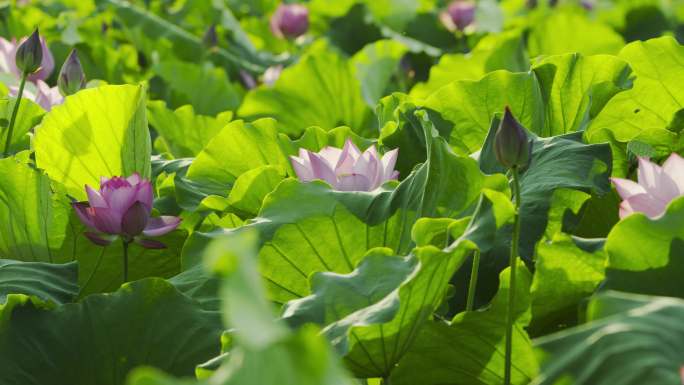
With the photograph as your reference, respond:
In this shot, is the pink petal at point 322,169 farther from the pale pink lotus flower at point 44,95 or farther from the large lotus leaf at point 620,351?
the pale pink lotus flower at point 44,95

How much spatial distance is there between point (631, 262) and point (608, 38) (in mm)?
2227

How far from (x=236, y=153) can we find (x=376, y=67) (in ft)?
4.42

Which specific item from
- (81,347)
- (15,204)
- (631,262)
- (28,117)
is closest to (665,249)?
(631,262)

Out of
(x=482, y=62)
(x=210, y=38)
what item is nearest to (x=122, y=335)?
(x=482, y=62)

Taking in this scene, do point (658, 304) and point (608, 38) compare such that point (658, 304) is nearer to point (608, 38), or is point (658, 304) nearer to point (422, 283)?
point (422, 283)

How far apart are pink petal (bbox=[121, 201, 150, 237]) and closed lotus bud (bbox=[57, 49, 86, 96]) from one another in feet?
2.16

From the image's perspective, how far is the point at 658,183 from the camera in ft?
4.07

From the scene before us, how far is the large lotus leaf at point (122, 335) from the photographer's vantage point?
1412mm

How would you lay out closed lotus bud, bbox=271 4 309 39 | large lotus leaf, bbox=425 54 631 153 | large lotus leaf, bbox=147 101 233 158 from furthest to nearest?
closed lotus bud, bbox=271 4 309 39 → large lotus leaf, bbox=147 101 233 158 → large lotus leaf, bbox=425 54 631 153

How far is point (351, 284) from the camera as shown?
122cm

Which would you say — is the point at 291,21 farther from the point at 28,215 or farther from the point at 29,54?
the point at 28,215

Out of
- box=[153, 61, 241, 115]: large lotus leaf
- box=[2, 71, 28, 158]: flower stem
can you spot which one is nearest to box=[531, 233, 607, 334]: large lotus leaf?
box=[2, 71, 28, 158]: flower stem

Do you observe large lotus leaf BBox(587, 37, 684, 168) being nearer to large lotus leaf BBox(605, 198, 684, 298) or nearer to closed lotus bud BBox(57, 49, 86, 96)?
large lotus leaf BBox(605, 198, 684, 298)

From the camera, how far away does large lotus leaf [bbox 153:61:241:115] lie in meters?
3.12
